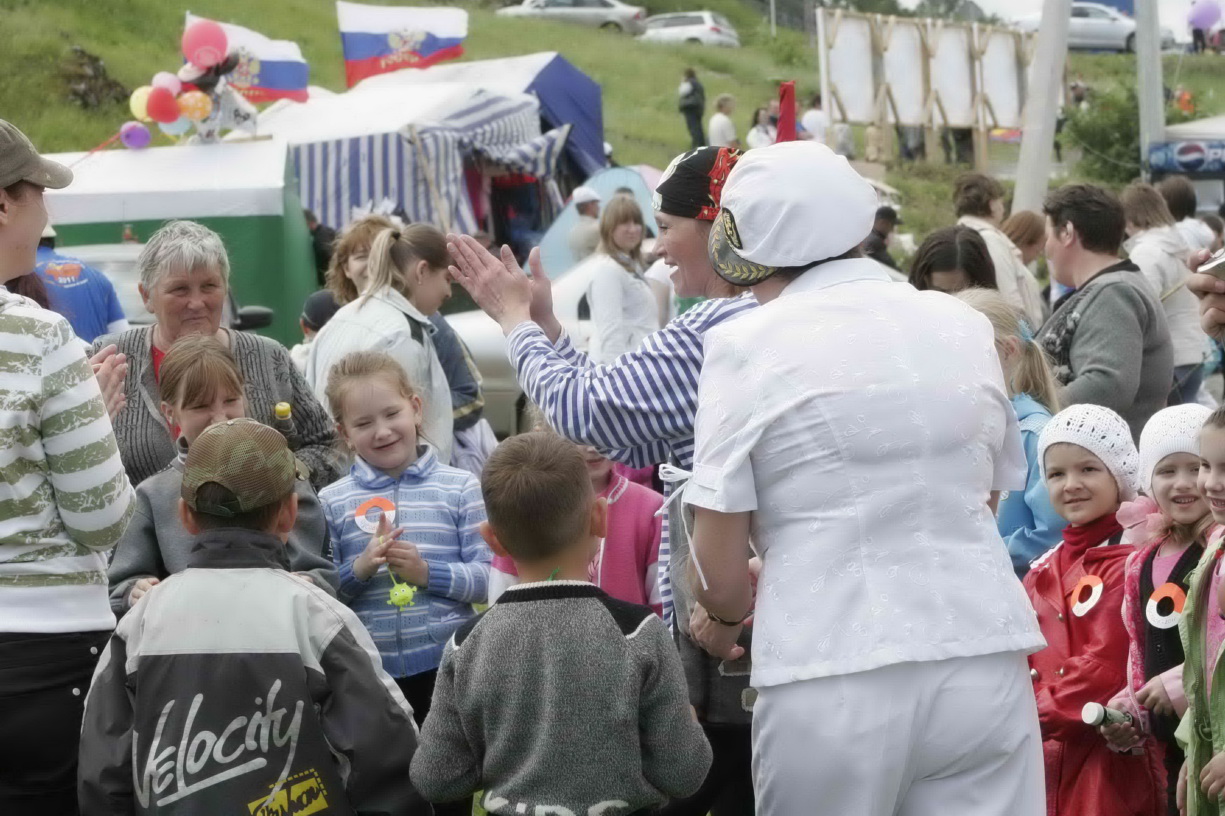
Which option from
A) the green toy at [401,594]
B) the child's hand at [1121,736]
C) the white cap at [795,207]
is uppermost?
the white cap at [795,207]

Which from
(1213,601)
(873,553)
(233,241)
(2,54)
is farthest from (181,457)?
(2,54)

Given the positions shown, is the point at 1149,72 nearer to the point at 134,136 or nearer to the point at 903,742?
the point at 134,136

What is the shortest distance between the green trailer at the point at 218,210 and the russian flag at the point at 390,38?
381 inches

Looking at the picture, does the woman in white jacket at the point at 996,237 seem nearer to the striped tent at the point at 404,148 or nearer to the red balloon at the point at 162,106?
the red balloon at the point at 162,106

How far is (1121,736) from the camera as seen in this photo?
3834 mm

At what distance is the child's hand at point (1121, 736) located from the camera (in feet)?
12.5

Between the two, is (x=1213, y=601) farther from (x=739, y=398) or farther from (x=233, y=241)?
(x=233, y=241)

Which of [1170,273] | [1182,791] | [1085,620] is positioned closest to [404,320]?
[1085,620]

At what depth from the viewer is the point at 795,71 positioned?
45344mm

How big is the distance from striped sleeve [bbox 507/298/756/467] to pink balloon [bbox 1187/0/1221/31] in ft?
68.5

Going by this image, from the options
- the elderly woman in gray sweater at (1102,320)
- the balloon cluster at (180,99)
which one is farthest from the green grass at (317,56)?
the elderly woman in gray sweater at (1102,320)

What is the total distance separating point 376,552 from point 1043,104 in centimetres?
1146

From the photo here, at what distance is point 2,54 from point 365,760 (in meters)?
26.7

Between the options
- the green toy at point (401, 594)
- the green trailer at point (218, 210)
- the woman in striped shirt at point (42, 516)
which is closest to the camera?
the woman in striped shirt at point (42, 516)
